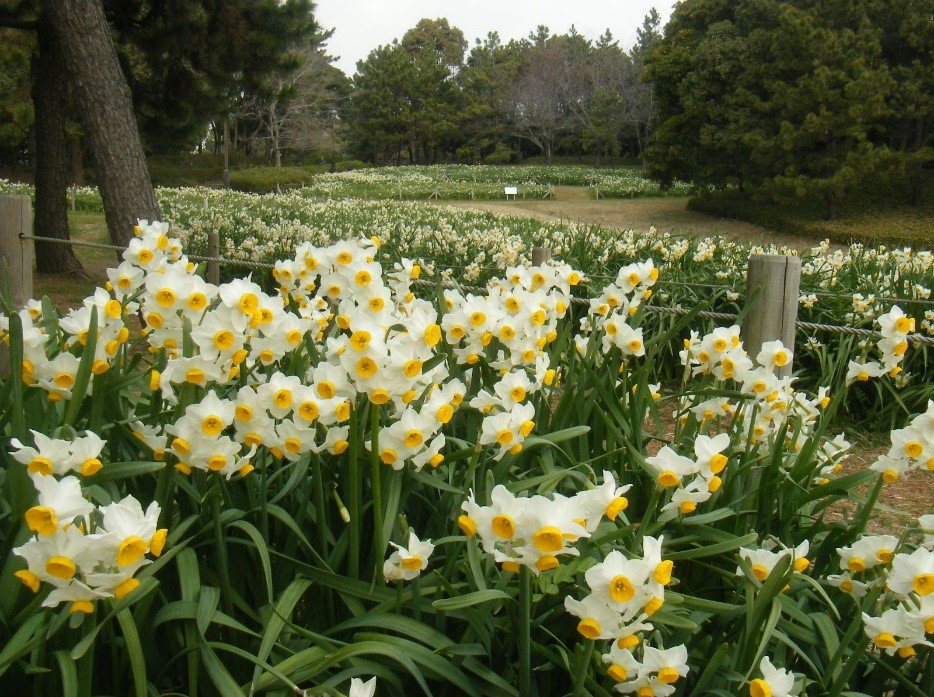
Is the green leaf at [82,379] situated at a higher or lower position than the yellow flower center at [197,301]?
lower

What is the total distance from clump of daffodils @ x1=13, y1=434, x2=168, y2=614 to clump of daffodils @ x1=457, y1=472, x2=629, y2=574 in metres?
0.41

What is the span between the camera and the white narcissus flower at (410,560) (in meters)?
1.27

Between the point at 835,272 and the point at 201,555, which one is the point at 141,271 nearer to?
the point at 201,555

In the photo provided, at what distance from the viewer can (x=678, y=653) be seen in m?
1.14

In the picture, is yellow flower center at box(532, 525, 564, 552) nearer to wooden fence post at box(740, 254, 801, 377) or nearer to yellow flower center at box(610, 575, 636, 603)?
yellow flower center at box(610, 575, 636, 603)

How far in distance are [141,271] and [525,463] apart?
0.96m

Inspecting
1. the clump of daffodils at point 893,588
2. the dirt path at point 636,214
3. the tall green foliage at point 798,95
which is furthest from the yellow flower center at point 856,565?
the tall green foliage at point 798,95

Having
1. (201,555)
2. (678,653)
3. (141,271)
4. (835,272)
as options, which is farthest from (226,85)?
(678,653)

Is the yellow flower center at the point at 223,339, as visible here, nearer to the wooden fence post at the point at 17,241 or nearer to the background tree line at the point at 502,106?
the wooden fence post at the point at 17,241

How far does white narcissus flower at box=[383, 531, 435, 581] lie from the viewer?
4.17ft

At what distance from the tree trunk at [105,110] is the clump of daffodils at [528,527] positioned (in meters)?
6.40

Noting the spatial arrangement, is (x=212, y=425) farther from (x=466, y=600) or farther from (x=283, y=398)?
(x=466, y=600)

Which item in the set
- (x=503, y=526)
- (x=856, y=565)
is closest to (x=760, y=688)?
(x=856, y=565)

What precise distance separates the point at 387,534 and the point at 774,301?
1.75m
